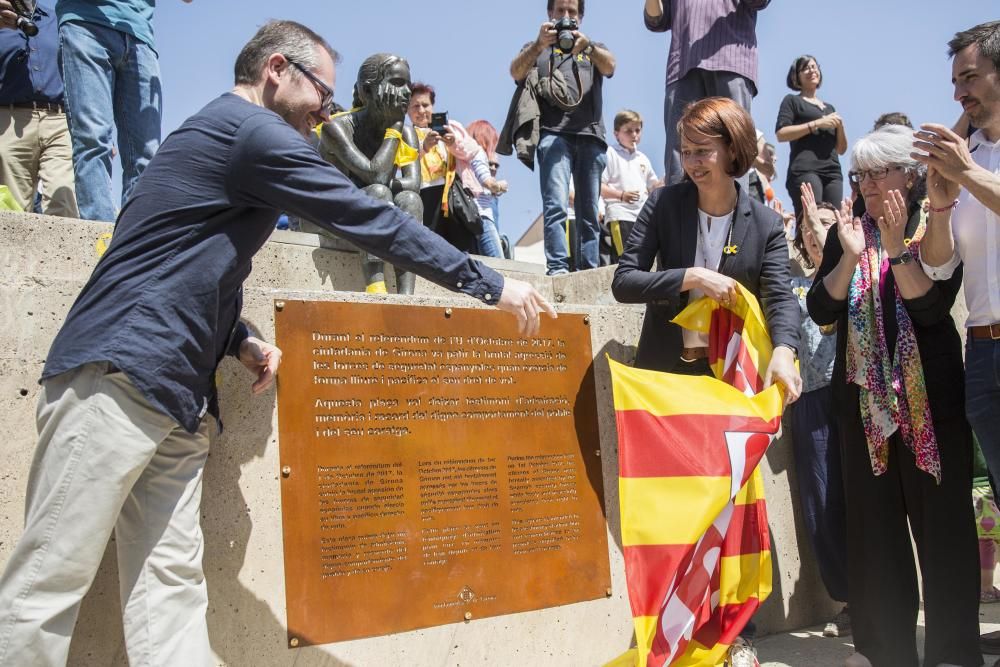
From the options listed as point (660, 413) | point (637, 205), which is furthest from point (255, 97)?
point (637, 205)

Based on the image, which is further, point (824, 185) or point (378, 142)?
point (824, 185)

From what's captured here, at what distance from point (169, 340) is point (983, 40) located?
3030 millimetres

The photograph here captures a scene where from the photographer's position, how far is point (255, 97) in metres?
2.72

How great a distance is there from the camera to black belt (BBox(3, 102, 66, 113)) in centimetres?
520

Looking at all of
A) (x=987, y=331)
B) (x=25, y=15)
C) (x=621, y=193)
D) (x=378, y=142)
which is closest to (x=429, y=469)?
(x=987, y=331)

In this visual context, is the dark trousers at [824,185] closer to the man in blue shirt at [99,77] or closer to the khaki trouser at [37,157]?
the man in blue shirt at [99,77]

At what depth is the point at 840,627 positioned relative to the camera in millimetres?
4172

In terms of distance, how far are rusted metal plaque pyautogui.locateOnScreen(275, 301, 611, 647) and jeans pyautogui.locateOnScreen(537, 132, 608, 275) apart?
8.69 ft

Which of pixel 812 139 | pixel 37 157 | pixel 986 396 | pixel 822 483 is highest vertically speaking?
pixel 812 139

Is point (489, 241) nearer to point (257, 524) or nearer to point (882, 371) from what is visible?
point (882, 371)

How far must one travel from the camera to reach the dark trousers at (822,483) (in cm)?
408

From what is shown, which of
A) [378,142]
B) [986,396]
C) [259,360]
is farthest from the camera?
[378,142]

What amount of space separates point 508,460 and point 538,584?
497 mm

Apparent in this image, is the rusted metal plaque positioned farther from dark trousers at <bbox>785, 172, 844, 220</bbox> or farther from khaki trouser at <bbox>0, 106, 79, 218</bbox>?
dark trousers at <bbox>785, 172, 844, 220</bbox>
